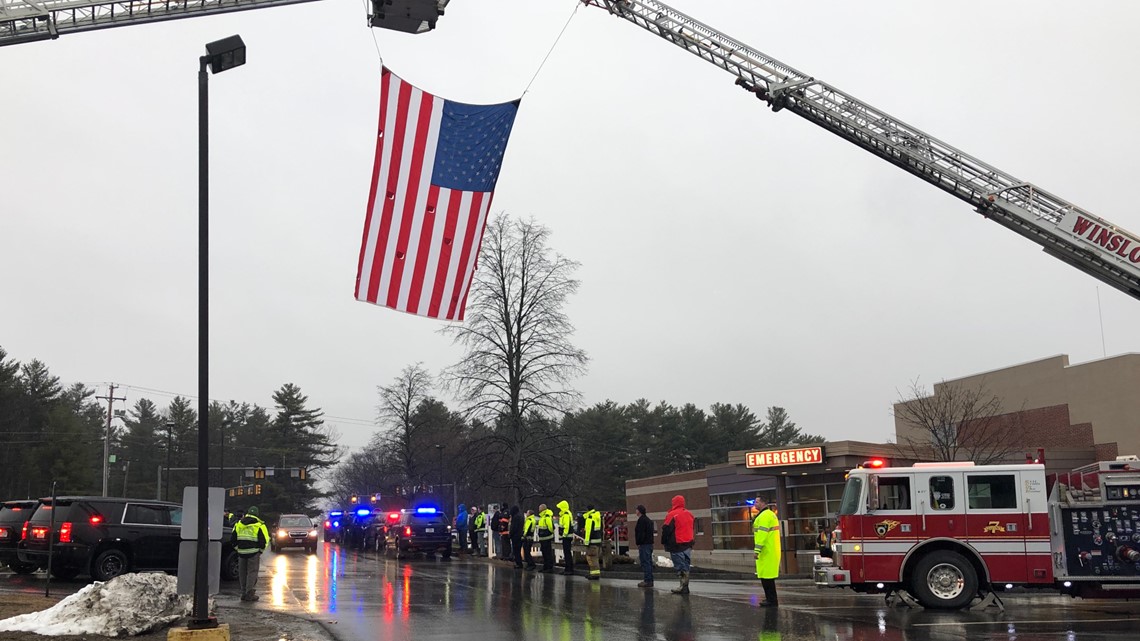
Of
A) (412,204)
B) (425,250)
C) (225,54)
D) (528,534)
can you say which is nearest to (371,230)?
(412,204)

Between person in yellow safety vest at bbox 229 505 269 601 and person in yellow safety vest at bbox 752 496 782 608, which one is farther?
person in yellow safety vest at bbox 229 505 269 601

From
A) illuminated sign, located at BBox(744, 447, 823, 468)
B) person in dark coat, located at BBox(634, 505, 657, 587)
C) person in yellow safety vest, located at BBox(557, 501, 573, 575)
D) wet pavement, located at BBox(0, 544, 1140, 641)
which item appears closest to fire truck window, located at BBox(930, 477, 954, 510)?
wet pavement, located at BBox(0, 544, 1140, 641)

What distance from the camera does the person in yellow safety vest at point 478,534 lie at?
33.0 m

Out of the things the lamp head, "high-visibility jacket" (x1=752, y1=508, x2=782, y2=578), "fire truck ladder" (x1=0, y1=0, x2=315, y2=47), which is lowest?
"high-visibility jacket" (x1=752, y1=508, x2=782, y2=578)

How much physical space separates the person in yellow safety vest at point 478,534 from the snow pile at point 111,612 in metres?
20.2

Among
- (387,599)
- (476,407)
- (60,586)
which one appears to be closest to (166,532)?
→ (60,586)

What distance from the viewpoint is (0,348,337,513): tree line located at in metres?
74.9

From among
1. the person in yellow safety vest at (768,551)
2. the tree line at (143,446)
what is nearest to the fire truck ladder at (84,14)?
the person in yellow safety vest at (768,551)

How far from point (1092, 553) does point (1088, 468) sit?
4.70 feet

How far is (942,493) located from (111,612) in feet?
39.2

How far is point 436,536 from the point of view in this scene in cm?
3231

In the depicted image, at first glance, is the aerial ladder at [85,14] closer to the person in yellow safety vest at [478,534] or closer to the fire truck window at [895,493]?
the person in yellow safety vest at [478,534]

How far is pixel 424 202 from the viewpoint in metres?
13.3

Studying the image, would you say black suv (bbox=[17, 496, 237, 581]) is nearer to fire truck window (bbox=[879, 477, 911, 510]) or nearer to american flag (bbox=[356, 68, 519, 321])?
american flag (bbox=[356, 68, 519, 321])
